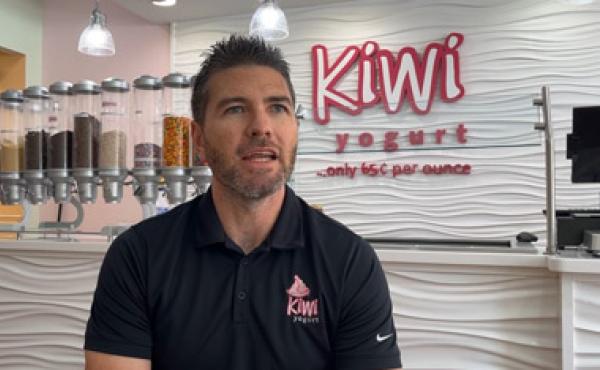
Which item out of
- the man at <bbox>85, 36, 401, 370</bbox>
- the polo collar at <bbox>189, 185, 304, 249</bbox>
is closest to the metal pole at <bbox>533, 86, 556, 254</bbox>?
the man at <bbox>85, 36, 401, 370</bbox>

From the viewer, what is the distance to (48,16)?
18.0 feet

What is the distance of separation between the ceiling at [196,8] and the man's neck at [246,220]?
12.4ft

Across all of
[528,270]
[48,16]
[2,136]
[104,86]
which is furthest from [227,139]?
[48,16]

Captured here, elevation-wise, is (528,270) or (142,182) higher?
(142,182)

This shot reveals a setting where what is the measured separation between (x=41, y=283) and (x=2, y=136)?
28.2 inches

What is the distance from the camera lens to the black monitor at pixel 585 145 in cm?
191

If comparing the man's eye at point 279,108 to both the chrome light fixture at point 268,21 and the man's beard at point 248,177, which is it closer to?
the man's beard at point 248,177

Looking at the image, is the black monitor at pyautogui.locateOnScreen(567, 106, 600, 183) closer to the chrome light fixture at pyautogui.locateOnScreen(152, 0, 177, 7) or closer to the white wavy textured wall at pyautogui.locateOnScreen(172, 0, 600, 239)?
the white wavy textured wall at pyautogui.locateOnScreen(172, 0, 600, 239)

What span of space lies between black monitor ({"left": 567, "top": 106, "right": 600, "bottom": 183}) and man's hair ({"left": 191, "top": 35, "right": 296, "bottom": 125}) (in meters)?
1.19

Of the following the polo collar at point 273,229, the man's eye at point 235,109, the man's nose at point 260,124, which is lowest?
the polo collar at point 273,229

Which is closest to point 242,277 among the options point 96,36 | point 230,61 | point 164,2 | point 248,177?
point 248,177

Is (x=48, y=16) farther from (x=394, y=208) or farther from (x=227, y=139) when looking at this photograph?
(x=227, y=139)

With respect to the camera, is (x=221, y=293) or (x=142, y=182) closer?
(x=221, y=293)

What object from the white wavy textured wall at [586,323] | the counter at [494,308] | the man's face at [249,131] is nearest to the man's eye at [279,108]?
the man's face at [249,131]
